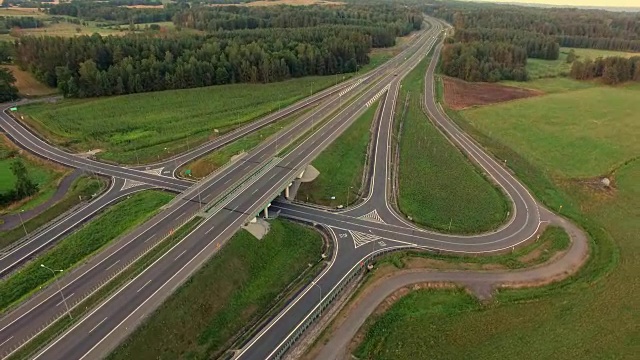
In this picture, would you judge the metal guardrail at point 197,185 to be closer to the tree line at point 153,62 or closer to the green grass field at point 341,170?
the green grass field at point 341,170

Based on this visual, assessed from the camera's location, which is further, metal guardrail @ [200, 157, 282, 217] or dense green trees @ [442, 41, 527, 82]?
dense green trees @ [442, 41, 527, 82]

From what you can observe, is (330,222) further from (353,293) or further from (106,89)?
(106,89)

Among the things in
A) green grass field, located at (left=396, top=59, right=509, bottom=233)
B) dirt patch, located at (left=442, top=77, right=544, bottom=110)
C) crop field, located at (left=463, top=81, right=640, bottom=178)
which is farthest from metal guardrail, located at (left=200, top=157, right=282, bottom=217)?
dirt patch, located at (left=442, top=77, right=544, bottom=110)

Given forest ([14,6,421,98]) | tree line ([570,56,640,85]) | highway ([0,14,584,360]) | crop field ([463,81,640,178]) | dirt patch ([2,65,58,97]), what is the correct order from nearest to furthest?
1. highway ([0,14,584,360])
2. crop field ([463,81,640,178])
3. forest ([14,6,421,98])
4. dirt patch ([2,65,58,97])
5. tree line ([570,56,640,85])

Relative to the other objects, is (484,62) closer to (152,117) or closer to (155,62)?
(155,62)

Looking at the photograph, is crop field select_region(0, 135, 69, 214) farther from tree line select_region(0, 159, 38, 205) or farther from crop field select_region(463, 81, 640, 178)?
crop field select_region(463, 81, 640, 178)

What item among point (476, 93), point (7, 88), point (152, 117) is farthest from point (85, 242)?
point (476, 93)

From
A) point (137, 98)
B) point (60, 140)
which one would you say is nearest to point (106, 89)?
point (137, 98)
